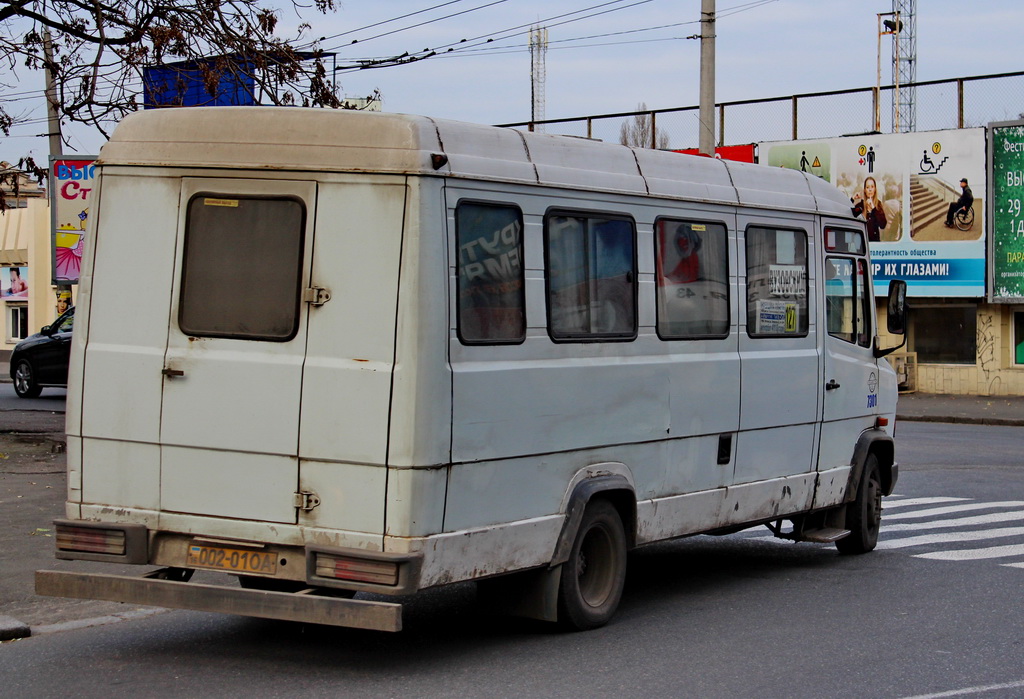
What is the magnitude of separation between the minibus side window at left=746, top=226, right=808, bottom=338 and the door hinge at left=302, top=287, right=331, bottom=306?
3516 millimetres

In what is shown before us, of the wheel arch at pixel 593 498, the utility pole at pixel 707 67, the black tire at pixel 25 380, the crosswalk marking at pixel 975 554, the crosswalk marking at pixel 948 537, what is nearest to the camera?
the wheel arch at pixel 593 498

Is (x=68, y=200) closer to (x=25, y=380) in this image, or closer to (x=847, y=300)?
(x=25, y=380)

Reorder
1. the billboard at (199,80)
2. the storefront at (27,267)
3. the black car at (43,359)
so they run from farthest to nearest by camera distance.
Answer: the storefront at (27,267), the black car at (43,359), the billboard at (199,80)

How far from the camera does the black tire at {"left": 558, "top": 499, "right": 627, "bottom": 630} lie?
7.84 m

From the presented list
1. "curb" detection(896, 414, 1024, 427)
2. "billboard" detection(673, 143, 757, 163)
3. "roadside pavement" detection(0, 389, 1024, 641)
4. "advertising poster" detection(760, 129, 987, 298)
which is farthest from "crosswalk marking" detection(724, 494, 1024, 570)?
"billboard" detection(673, 143, 757, 163)

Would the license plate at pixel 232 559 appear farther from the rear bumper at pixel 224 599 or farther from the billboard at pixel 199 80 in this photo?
the billboard at pixel 199 80

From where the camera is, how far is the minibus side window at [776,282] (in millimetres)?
9508

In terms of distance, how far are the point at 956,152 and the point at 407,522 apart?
973 inches

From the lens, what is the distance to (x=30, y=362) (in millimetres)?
27234

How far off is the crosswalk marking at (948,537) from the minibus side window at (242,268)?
6374 millimetres

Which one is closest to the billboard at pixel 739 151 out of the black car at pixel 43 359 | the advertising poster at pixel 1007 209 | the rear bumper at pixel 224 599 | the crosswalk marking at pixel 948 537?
the advertising poster at pixel 1007 209

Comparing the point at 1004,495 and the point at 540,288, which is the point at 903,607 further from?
the point at 1004,495

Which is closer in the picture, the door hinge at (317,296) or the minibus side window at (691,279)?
the door hinge at (317,296)

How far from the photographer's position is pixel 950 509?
1357cm
